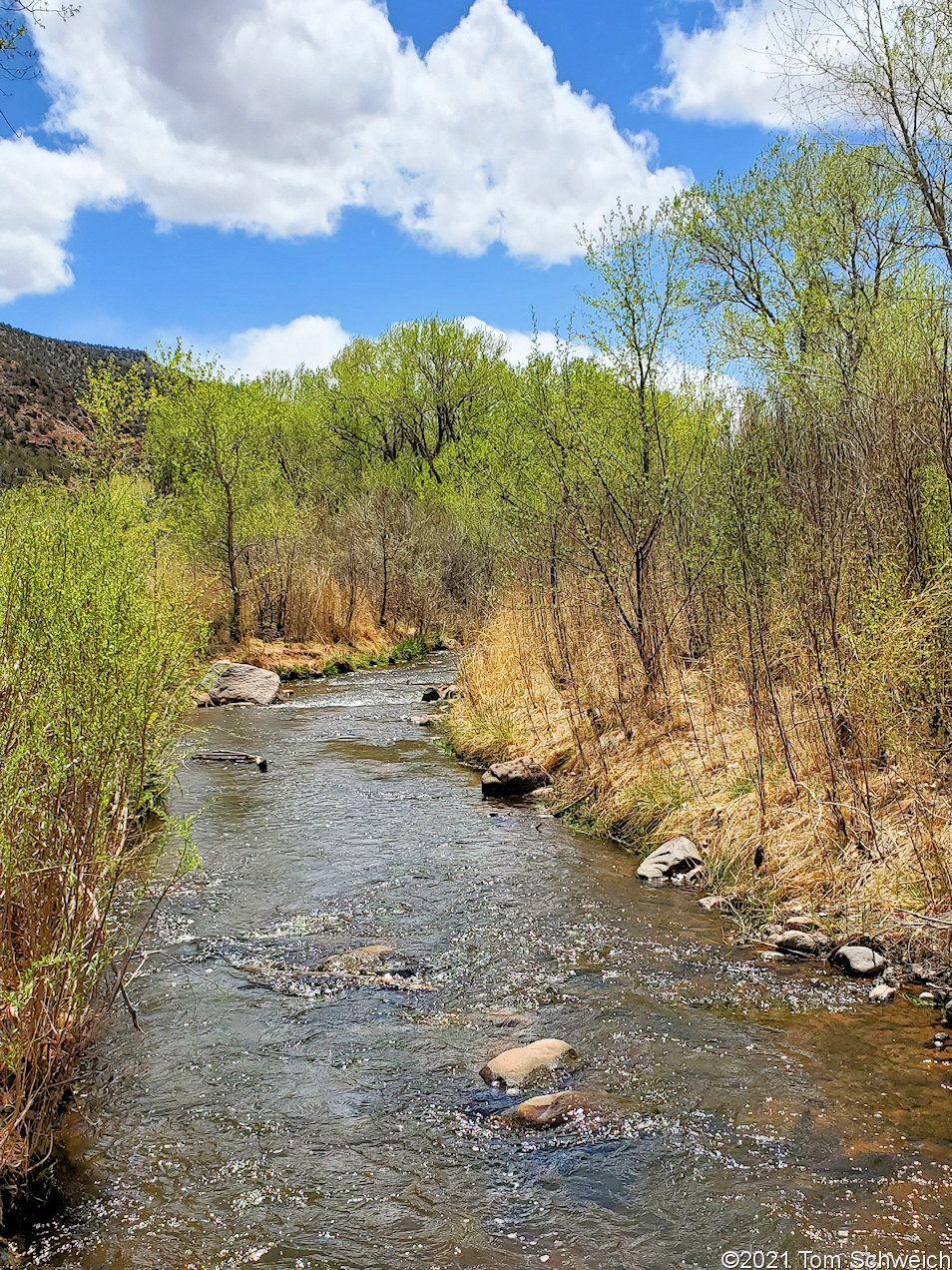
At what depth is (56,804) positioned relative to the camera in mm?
3859

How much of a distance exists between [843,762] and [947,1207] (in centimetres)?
360

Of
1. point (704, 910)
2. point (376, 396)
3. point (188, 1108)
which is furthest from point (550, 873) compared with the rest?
point (376, 396)

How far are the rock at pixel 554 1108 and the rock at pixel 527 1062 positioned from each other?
175mm

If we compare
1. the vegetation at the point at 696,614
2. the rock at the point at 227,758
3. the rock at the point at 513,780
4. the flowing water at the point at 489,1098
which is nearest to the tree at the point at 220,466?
the vegetation at the point at 696,614

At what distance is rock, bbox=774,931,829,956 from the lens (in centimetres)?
615

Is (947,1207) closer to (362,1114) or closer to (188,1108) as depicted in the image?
(362,1114)

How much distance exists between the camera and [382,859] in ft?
28.2

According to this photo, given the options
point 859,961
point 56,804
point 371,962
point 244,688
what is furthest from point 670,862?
point 244,688

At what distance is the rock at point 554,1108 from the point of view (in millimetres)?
4434

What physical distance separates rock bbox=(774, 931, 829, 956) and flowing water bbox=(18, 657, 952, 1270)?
28cm

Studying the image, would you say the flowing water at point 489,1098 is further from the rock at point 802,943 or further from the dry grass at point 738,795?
the dry grass at point 738,795

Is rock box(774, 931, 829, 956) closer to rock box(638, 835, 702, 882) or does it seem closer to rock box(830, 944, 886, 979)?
rock box(830, 944, 886, 979)

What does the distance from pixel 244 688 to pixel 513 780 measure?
369 inches

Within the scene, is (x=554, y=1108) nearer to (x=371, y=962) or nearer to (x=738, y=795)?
(x=371, y=962)
